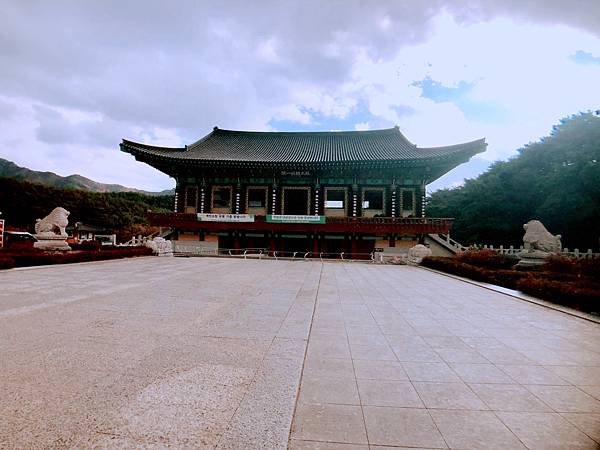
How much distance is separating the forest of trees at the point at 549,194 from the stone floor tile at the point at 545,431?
84.3 ft

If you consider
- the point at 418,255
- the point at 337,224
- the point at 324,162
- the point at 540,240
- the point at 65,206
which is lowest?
the point at 418,255

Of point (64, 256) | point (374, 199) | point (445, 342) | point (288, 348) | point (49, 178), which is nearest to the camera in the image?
point (288, 348)

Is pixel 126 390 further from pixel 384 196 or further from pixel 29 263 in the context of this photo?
pixel 384 196

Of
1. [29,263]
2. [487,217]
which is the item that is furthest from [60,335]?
[487,217]

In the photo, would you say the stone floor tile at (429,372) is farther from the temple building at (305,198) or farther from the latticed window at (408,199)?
the latticed window at (408,199)

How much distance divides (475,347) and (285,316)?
2.87 m

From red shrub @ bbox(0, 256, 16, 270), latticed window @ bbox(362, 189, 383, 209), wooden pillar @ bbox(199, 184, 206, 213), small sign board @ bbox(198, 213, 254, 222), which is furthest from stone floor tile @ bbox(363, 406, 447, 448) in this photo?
wooden pillar @ bbox(199, 184, 206, 213)

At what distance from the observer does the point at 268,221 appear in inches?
845

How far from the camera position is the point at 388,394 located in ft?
8.98

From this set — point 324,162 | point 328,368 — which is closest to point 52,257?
point 328,368

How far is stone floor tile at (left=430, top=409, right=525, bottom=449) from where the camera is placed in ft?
6.87

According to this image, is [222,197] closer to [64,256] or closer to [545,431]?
[64,256]

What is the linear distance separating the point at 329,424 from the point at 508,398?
5.71 ft

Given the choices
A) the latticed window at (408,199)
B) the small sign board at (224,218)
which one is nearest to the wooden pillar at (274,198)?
the small sign board at (224,218)
